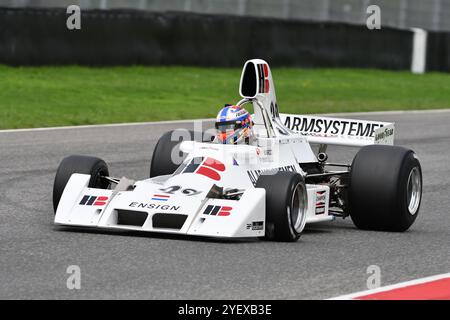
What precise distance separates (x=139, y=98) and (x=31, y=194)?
1120 cm

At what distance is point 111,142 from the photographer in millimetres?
16078

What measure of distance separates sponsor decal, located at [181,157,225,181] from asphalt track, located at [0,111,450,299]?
26.7 inches

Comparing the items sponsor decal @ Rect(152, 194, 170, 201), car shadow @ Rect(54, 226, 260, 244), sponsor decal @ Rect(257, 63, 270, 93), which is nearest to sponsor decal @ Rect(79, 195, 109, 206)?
car shadow @ Rect(54, 226, 260, 244)

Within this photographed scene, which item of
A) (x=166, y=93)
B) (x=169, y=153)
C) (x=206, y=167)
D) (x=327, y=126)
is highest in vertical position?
(x=327, y=126)

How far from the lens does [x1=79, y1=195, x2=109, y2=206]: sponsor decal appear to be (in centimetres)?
899

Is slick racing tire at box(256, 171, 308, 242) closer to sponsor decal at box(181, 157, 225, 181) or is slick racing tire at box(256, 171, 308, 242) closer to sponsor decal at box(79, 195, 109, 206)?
sponsor decal at box(181, 157, 225, 181)

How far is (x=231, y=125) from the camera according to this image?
31.8ft

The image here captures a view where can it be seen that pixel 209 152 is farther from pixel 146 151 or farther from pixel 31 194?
pixel 146 151

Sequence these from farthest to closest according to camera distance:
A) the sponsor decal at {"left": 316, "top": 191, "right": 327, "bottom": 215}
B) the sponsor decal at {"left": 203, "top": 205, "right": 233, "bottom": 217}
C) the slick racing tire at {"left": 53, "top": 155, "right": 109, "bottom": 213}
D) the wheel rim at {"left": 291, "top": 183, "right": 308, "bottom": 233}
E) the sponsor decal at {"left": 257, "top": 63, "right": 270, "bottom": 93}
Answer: the sponsor decal at {"left": 257, "top": 63, "right": 270, "bottom": 93} → the sponsor decal at {"left": 316, "top": 191, "right": 327, "bottom": 215} → the slick racing tire at {"left": 53, "top": 155, "right": 109, "bottom": 213} → the wheel rim at {"left": 291, "top": 183, "right": 308, "bottom": 233} → the sponsor decal at {"left": 203, "top": 205, "right": 233, "bottom": 217}

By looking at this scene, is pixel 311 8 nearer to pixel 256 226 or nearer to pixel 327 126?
pixel 327 126

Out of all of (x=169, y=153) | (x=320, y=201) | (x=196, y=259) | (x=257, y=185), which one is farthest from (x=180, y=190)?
(x=169, y=153)

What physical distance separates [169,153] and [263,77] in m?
1.19

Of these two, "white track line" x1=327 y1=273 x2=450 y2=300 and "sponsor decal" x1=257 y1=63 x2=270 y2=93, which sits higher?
"sponsor decal" x1=257 y1=63 x2=270 y2=93
